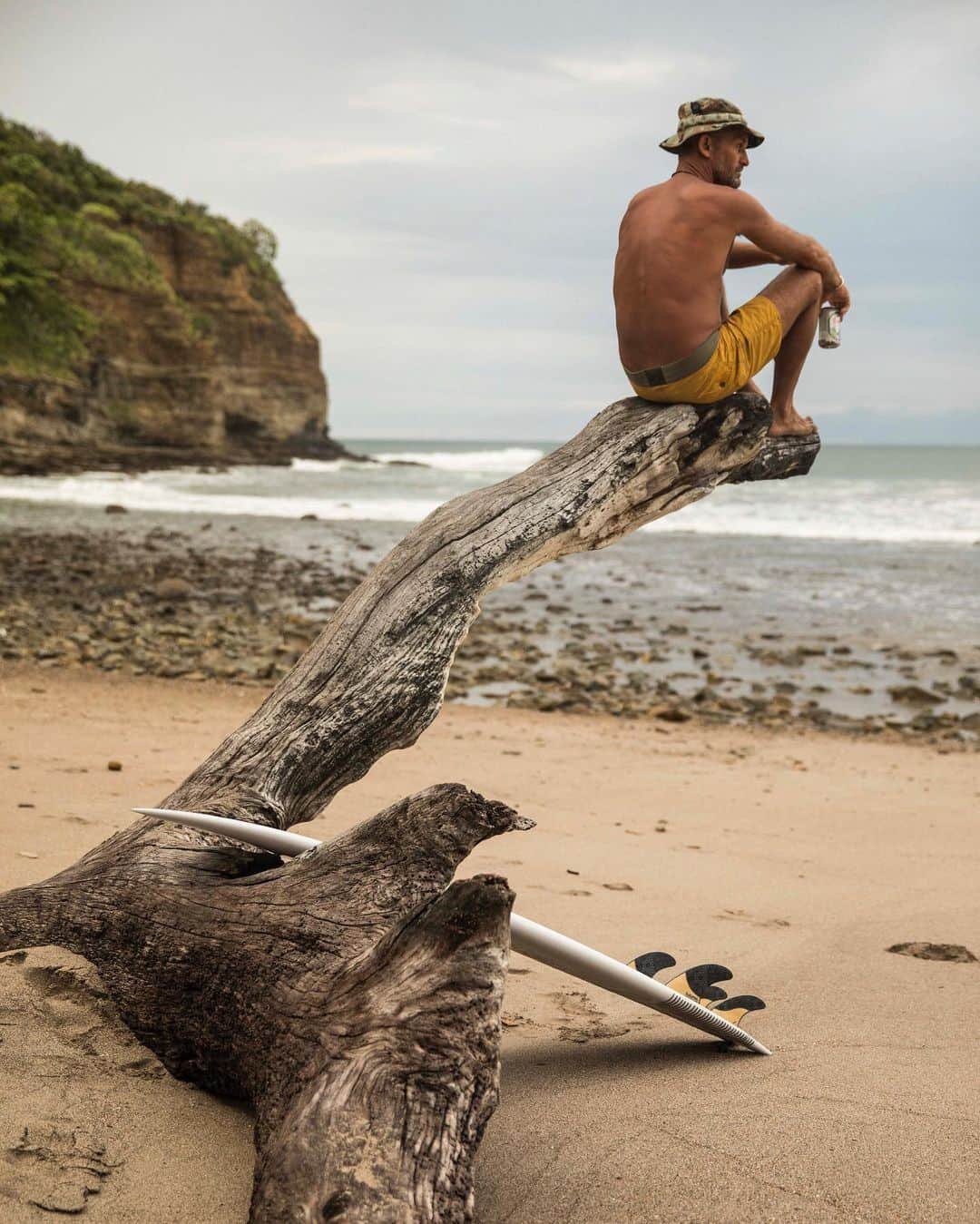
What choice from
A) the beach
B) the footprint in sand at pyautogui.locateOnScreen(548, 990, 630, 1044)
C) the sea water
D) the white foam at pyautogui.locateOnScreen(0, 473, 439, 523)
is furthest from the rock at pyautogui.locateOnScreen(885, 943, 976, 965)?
the white foam at pyautogui.locateOnScreen(0, 473, 439, 523)

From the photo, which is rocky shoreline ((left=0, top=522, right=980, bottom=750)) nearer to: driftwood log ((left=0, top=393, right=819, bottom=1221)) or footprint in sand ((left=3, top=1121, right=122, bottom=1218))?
driftwood log ((left=0, top=393, right=819, bottom=1221))

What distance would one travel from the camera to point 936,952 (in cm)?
430

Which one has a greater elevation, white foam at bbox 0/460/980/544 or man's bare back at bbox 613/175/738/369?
man's bare back at bbox 613/175/738/369

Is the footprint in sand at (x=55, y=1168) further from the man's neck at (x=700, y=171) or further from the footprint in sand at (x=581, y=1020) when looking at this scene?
the man's neck at (x=700, y=171)

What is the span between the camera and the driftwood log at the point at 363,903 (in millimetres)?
2055

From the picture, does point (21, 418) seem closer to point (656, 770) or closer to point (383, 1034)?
point (656, 770)

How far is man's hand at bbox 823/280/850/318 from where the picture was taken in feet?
14.1

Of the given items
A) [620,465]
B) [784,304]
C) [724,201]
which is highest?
[724,201]

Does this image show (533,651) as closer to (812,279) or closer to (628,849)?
(628,849)

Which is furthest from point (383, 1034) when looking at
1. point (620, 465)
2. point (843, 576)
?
point (843, 576)

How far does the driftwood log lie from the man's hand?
0.62 meters

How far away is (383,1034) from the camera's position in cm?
218

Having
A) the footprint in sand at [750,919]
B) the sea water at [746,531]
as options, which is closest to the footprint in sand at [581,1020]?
the footprint in sand at [750,919]

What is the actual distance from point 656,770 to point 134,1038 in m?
5.29
